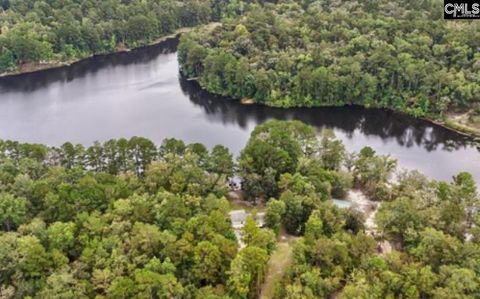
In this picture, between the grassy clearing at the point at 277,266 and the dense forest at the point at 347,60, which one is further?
the dense forest at the point at 347,60

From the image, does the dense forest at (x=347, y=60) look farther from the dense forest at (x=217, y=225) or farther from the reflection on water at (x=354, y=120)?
the dense forest at (x=217, y=225)

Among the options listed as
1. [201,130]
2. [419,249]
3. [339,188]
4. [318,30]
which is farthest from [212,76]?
[419,249]

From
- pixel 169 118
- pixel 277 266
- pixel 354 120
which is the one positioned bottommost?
pixel 277 266
